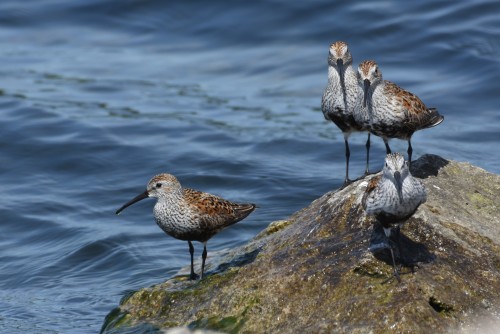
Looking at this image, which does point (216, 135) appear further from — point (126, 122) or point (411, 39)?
point (411, 39)

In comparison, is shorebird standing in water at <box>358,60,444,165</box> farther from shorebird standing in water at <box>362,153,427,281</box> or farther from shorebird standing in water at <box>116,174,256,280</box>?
shorebird standing in water at <box>116,174,256,280</box>

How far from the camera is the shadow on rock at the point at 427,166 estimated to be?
34.4ft

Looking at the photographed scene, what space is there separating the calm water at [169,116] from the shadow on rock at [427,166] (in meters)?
3.89

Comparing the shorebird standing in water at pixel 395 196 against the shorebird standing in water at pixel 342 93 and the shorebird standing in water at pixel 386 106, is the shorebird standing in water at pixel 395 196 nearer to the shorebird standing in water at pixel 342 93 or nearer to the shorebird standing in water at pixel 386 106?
the shorebird standing in water at pixel 386 106

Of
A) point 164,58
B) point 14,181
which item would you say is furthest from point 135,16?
point 14,181

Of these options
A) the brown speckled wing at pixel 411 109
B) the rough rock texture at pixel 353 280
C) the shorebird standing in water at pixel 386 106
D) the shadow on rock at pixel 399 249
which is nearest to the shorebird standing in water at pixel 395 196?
the shadow on rock at pixel 399 249

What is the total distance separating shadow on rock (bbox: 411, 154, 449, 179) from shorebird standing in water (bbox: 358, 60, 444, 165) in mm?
349

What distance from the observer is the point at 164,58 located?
83.7 feet

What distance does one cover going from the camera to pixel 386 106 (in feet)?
35.0

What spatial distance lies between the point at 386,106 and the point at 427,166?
0.79m

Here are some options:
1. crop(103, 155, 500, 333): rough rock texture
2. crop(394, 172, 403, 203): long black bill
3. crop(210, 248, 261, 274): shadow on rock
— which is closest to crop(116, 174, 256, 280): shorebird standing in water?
crop(210, 248, 261, 274): shadow on rock

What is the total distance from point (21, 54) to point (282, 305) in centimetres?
1902

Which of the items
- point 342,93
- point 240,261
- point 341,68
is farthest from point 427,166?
point 240,261

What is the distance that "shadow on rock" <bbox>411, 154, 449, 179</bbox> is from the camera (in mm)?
10482
